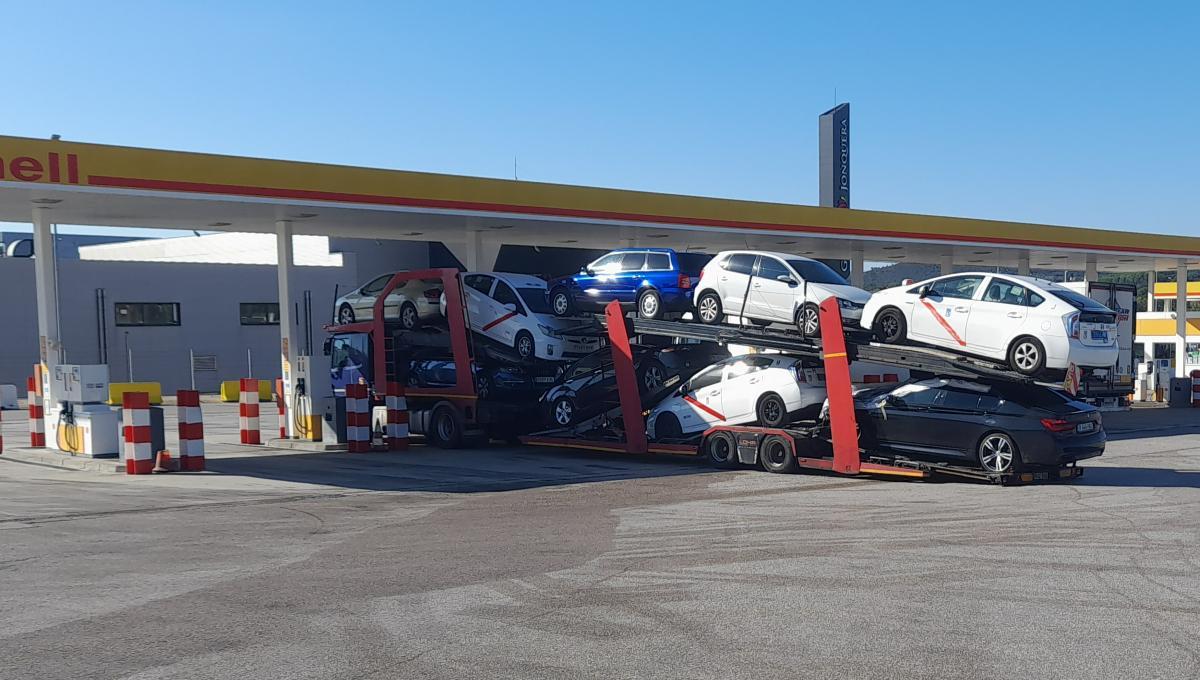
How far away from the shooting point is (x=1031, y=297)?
1391 cm

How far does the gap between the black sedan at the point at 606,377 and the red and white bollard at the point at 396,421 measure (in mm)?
2683

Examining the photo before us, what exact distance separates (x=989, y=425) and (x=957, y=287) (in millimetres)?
2168

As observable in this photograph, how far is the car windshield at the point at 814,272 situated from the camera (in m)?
16.3

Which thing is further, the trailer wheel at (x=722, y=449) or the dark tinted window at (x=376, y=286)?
the dark tinted window at (x=376, y=286)

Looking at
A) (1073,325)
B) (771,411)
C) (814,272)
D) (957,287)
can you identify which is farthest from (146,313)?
(1073,325)

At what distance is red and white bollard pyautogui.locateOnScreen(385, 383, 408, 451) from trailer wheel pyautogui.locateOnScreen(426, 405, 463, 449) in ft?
1.66

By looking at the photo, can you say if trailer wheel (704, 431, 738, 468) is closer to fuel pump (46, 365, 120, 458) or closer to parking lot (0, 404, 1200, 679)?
parking lot (0, 404, 1200, 679)

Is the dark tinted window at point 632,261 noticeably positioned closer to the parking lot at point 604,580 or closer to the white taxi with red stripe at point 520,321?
the white taxi with red stripe at point 520,321

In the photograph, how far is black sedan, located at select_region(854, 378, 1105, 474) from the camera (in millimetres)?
13227

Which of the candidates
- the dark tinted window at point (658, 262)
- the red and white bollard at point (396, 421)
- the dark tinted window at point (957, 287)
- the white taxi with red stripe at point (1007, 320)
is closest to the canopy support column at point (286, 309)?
the red and white bollard at point (396, 421)

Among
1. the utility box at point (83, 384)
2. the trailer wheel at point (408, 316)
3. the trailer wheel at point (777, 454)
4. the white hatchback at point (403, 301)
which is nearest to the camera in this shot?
the trailer wheel at point (777, 454)

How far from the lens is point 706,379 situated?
1647cm

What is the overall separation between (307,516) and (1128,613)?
7.99 metres

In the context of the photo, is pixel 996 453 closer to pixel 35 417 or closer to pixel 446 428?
pixel 446 428
